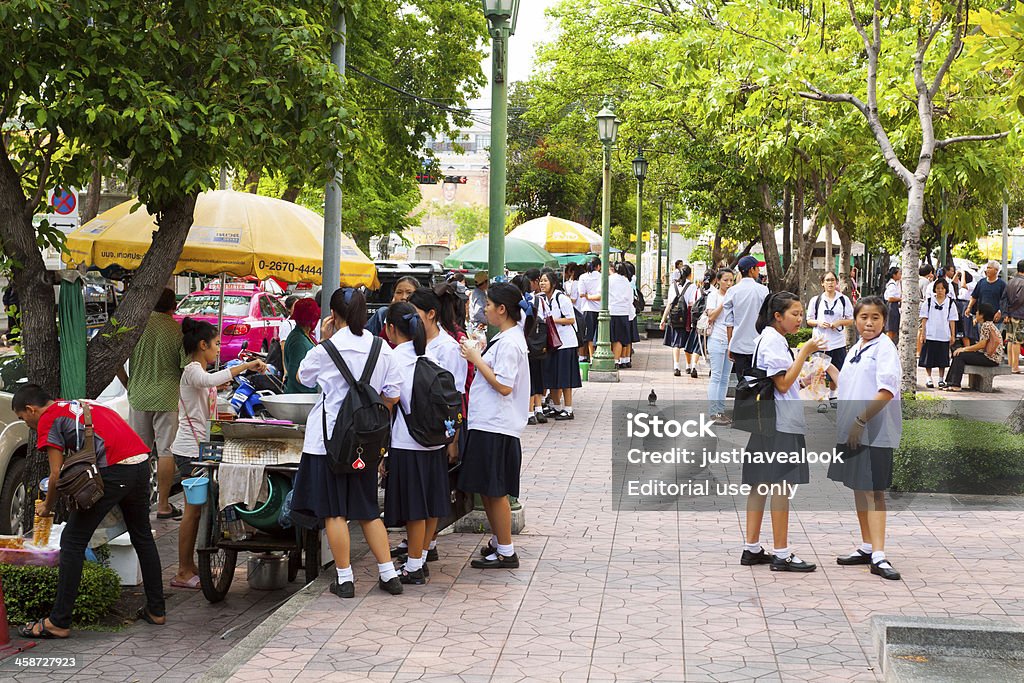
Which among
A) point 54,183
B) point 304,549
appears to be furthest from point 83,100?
point 304,549

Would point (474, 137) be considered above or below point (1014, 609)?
above

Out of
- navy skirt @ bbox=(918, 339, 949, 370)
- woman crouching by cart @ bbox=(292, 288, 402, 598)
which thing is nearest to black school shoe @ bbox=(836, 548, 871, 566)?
woman crouching by cart @ bbox=(292, 288, 402, 598)

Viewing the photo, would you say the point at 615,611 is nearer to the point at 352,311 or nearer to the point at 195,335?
the point at 352,311

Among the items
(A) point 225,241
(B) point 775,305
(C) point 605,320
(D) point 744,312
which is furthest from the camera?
(C) point 605,320

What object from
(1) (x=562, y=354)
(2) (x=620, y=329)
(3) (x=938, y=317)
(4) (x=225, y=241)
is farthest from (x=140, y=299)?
(2) (x=620, y=329)

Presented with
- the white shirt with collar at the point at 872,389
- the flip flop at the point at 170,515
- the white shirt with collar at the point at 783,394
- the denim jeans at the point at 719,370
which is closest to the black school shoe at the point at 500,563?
the white shirt with collar at the point at 783,394

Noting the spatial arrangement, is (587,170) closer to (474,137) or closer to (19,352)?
(19,352)

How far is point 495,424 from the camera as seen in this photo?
7.44m

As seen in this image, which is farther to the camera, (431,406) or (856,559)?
(856,559)

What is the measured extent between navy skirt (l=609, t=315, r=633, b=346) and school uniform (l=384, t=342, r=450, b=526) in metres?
14.2

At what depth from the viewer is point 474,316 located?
14.2m

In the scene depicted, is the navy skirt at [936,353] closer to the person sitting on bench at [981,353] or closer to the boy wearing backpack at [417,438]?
the person sitting on bench at [981,353]

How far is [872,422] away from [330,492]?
131 inches

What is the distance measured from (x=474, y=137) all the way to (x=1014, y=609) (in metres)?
166
